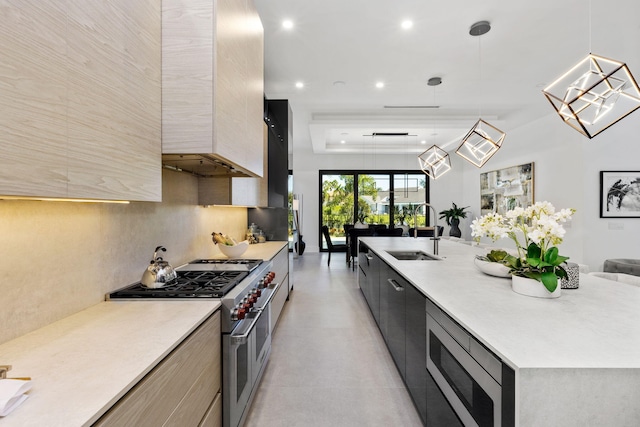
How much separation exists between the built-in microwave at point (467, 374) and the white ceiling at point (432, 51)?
8.38 feet

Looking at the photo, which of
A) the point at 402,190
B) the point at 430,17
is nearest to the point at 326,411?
the point at 430,17

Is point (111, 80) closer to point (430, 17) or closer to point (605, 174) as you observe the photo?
point (430, 17)

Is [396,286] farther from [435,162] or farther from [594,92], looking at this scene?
[594,92]

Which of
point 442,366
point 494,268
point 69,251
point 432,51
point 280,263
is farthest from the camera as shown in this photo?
point 280,263

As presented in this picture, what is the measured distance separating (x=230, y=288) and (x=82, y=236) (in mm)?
713

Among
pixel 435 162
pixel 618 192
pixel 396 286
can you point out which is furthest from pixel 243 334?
pixel 618 192

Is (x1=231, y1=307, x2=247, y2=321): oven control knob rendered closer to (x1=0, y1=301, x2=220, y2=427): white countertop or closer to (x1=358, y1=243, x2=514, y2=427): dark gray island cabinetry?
(x1=0, y1=301, x2=220, y2=427): white countertop

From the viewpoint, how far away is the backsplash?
3.37 feet

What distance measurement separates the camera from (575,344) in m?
0.95

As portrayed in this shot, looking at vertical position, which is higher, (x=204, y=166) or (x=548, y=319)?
(x=204, y=166)

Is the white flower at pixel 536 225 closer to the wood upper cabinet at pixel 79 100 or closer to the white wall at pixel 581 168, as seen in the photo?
the wood upper cabinet at pixel 79 100

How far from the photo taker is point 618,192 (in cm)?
475

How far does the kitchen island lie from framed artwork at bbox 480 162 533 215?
506cm

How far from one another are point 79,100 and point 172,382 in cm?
95
